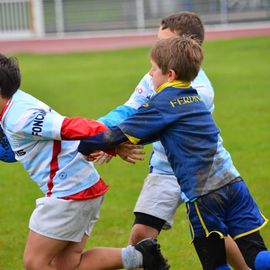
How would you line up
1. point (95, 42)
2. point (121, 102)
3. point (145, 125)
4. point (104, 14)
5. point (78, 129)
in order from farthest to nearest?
point (104, 14), point (95, 42), point (121, 102), point (78, 129), point (145, 125)

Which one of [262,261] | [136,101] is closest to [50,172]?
[136,101]

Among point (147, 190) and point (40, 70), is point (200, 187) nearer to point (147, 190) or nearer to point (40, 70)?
point (147, 190)

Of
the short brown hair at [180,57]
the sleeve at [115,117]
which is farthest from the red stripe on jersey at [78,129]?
the short brown hair at [180,57]

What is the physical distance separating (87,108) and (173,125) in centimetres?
1036

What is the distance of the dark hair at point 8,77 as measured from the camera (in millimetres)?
4879

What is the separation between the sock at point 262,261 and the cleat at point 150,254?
933mm

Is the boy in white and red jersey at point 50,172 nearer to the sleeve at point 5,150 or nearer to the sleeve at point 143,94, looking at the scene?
the sleeve at point 5,150

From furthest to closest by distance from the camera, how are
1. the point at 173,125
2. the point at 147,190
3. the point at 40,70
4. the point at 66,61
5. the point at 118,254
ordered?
1. the point at 66,61
2. the point at 40,70
3. the point at 147,190
4. the point at 118,254
5. the point at 173,125

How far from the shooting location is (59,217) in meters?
4.92

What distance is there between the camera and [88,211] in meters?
5.02

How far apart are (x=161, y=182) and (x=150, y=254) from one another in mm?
557

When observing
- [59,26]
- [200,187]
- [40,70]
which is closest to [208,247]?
[200,187]

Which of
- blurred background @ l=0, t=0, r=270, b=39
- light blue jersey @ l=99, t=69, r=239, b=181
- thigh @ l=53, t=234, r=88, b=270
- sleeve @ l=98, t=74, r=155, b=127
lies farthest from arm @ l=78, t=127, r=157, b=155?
blurred background @ l=0, t=0, r=270, b=39

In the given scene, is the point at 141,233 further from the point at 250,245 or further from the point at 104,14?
the point at 104,14
